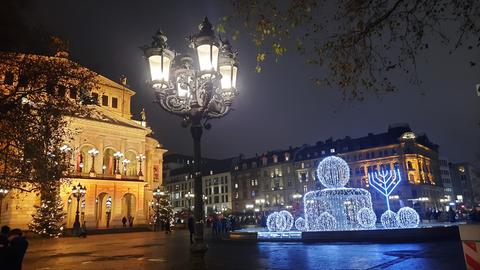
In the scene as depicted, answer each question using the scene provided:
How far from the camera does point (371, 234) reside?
2041 centimetres

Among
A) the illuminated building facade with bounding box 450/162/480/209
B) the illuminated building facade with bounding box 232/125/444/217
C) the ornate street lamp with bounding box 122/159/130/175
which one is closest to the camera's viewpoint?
the ornate street lamp with bounding box 122/159/130/175

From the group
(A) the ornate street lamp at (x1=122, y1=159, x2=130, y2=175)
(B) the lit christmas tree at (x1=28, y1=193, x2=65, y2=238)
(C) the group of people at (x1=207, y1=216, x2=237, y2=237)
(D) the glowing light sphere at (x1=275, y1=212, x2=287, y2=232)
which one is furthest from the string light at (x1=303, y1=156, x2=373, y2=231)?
(A) the ornate street lamp at (x1=122, y1=159, x2=130, y2=175)

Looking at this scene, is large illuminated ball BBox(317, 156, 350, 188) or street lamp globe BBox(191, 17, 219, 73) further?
large illuminated ball BBox(317, 156, 350, 188)

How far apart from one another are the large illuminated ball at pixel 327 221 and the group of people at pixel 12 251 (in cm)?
1893

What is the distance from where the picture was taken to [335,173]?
973 inches

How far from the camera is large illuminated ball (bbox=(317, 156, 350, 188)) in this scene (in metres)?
24.6

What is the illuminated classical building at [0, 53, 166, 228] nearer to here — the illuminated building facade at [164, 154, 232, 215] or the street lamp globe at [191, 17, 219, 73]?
the street lamp globe at [191, 17, 219, 73]

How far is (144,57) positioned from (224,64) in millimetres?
2292

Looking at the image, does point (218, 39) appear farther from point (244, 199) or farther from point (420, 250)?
point (244, 199)

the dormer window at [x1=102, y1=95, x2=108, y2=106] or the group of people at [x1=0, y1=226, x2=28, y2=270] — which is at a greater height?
the dormer window at [x1=102, y1=95, x2=108, y2=106]

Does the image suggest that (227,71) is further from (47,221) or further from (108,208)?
(108,208)

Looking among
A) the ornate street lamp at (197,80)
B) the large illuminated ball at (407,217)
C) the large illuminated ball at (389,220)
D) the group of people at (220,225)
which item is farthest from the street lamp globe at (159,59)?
the group of people at (220,225)

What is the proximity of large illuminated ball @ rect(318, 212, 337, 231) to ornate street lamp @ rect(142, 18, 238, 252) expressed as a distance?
1607 centimetres

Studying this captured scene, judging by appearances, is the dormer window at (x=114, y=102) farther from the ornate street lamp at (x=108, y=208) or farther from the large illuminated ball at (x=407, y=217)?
the large illuminated ball at (x=407, y=217)
